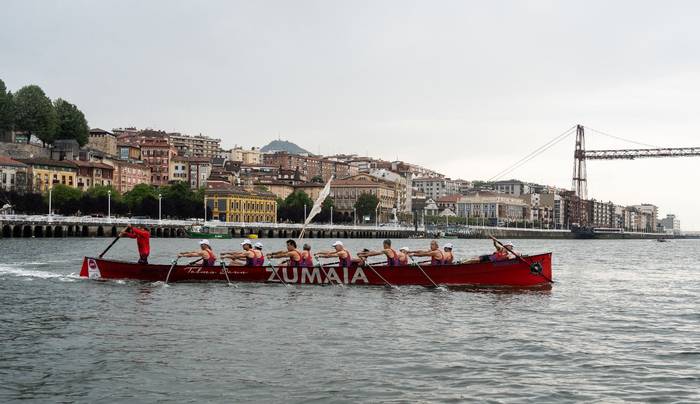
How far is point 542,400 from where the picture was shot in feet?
42.5

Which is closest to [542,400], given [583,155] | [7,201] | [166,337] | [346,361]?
[346,361]

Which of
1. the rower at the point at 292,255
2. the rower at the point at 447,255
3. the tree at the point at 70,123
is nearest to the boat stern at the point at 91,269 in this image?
the rower at the point at 292,255

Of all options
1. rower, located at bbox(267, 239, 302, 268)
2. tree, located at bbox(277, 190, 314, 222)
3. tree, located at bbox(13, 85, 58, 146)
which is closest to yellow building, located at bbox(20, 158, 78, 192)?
tree, located at bbox(13, 85, 58, 146)

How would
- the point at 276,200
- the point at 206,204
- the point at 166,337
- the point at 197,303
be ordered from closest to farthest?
the point at 166,337 → the point at 197,303 → the point at 206,204 → the point at 276,200

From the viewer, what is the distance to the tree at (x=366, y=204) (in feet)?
607

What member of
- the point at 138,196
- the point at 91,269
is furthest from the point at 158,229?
the point at 91,269

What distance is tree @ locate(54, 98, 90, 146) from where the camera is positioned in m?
142

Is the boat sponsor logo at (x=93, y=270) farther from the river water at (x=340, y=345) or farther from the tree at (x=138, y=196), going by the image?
the tree at (x=138, y=196)

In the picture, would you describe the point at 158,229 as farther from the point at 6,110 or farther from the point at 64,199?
the point at 6,110

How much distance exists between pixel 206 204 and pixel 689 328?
399 ft

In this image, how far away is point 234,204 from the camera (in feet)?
471

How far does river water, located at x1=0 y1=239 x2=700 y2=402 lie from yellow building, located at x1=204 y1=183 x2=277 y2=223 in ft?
369

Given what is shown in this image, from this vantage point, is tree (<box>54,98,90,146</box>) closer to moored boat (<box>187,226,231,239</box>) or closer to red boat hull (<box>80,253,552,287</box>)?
moored boat (<box>187,226,231,239</box>)

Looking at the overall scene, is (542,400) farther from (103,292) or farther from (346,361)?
(103,292)
